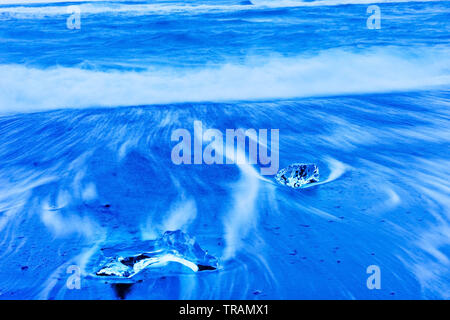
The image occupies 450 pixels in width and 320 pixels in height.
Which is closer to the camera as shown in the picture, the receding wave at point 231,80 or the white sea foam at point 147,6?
the receding wave at point 231,80

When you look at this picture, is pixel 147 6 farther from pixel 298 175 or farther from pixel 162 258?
pixel 162 258

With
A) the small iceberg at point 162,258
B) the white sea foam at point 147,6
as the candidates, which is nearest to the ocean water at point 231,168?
the small iceberg at point 162,258

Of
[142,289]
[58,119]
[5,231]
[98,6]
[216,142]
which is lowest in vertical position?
[142,289]

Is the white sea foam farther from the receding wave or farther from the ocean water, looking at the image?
the receding wave

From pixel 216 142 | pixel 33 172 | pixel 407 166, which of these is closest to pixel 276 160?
pixel 216 142

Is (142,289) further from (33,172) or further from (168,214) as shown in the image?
(33,172)

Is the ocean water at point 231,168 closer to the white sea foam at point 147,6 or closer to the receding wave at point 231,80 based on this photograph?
the receding wave at point 231,80

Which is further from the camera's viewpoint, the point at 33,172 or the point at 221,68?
the point at 221,68
